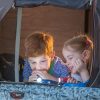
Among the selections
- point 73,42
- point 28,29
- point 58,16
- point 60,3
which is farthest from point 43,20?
point 60,3

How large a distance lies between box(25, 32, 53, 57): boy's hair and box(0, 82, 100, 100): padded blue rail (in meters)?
0.85

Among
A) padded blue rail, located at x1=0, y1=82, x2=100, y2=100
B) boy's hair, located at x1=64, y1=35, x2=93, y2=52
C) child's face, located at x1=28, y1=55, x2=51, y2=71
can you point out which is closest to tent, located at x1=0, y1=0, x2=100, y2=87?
padded blue rail, located at x1=0, y1=82, x2=100, y2=100

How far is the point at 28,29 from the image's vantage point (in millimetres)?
5723

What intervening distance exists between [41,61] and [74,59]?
0.40 meters

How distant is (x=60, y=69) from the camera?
499cm

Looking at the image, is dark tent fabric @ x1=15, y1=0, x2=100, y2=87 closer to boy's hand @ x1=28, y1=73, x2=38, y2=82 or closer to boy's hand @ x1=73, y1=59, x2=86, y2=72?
boy's hand @ x1=73, y1=59, x2=86, y2=72

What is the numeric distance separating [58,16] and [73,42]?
1.52 metres

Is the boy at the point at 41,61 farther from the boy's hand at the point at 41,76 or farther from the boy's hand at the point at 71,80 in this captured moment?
the boy's hand at the point at 71,80

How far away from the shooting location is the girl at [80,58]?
4637 mm

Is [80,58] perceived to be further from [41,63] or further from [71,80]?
[41,63]

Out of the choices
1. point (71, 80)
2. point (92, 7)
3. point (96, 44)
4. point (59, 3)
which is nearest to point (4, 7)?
point (59, 3)

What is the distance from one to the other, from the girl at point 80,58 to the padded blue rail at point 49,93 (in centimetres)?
42

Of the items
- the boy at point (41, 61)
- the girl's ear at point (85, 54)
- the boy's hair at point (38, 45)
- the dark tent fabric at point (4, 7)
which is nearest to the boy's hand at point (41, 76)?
the boy at point (41, 61)

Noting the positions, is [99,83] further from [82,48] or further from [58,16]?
[58,16]
